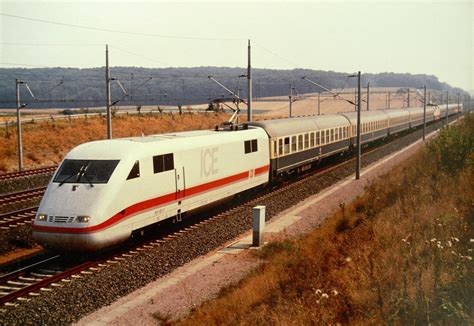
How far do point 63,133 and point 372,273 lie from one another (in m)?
43.7

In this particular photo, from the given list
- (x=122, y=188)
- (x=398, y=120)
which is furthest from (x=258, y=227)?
(x=398, y=120)

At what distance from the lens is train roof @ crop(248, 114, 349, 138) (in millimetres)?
26000

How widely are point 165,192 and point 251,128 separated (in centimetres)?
897

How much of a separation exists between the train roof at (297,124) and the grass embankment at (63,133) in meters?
20.0

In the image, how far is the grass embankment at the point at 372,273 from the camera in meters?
9.14

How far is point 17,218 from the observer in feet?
66.6

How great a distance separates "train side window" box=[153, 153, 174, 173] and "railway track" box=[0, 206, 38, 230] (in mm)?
6368

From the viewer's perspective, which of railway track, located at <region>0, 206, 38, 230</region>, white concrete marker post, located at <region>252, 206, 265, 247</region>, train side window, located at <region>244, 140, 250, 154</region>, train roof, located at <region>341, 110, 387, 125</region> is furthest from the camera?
train roof, located at <region>341, 110, 387, 125</region>

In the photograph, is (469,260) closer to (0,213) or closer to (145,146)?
(145,146)

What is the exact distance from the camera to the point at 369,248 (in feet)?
42.6

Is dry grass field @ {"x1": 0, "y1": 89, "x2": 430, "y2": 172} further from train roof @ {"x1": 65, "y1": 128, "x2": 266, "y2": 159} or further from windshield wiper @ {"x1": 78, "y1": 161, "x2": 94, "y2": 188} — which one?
windshield wiper @ {"x1": 78, "y1": 161, "x2": 94, "y2": 188}

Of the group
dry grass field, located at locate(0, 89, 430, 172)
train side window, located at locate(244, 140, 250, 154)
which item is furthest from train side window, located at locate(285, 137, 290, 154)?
dry grass field, located at locate(0, 89, 430, 172)

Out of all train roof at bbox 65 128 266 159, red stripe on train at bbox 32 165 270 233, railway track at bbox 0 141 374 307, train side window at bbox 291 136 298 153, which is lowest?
railway track at bbox 0 141 374 307

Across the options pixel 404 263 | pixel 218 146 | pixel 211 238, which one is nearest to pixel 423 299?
pixel 404 263
